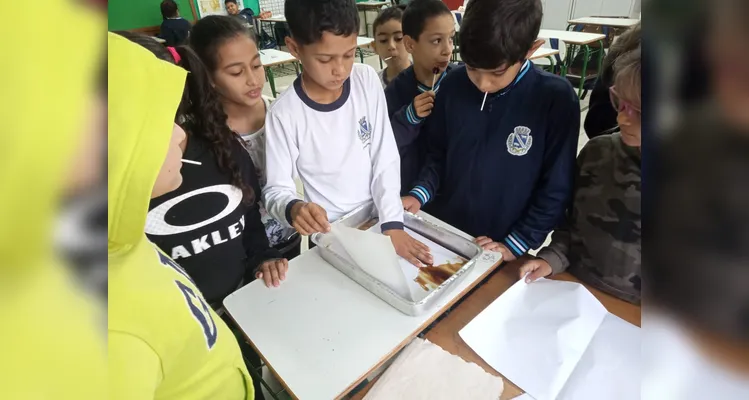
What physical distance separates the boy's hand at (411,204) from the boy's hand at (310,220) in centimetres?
28

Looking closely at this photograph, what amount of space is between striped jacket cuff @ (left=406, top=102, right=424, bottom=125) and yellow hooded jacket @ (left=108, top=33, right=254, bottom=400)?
802 millimetres

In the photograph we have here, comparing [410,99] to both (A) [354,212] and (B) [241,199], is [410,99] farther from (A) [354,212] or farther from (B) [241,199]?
(B) [241,199]

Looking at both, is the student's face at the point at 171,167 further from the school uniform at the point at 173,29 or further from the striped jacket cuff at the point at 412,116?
the school uniform at the point at 173,29

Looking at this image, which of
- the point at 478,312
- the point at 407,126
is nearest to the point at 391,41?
the point at 407,126

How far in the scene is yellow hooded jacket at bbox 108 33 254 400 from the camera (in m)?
0.21

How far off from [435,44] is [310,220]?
800 mm

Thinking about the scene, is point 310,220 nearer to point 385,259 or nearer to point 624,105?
point 385,259

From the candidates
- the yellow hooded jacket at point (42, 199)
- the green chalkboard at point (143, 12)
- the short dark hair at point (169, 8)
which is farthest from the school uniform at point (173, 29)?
the yellow hooded jacket at point (42, 199)

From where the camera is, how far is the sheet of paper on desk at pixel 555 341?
0.70m

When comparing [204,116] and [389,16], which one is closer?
[204,116]

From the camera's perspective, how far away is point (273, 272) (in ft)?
3.07

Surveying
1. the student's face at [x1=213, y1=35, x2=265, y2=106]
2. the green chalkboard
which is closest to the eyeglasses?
the student's face at [x1=213, y1=35, x2=265, y2=106]

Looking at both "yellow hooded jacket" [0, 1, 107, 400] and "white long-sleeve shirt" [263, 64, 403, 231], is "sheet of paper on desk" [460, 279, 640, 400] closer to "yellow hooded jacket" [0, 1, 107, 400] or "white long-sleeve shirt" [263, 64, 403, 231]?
"white long-sleeve shirt" [263, 64, 403, 231]

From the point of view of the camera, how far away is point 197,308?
23.1 inches
